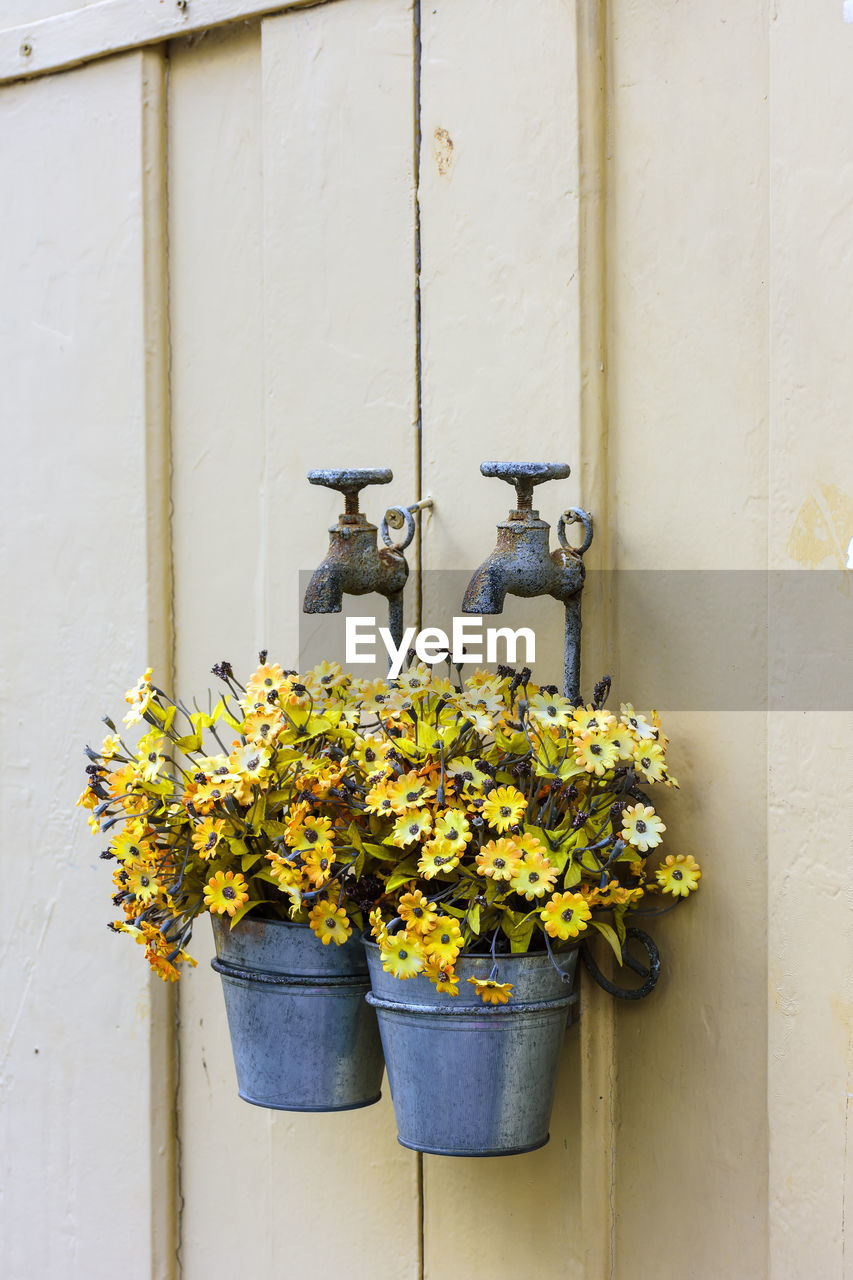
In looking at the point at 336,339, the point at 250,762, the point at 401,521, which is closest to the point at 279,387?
the point at 336,339

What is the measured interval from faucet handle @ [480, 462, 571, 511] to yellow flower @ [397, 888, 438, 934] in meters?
0.41

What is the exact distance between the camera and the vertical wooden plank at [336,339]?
1.57 m

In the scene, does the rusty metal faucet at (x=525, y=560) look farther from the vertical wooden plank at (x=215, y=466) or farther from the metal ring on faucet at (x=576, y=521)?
the vertical wooden plank at (x=215, y=466)

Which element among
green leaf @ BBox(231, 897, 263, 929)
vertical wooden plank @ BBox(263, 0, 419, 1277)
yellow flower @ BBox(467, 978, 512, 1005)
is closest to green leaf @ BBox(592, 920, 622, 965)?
yellow flower @ BBox(467, 978, 512, 1005)

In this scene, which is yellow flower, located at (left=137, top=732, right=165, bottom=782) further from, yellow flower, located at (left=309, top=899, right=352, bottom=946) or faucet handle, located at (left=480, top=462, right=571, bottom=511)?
faucet handle, located at (left=480, top=462, right=571, bottom=511)

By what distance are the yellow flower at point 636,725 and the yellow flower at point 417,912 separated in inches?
10.2

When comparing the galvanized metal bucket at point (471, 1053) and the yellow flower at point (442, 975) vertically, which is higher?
the yellow flower at point (442, 975)

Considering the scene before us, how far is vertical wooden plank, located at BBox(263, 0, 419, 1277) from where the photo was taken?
1.57m

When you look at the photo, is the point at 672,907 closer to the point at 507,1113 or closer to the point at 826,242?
the point at 507,1113

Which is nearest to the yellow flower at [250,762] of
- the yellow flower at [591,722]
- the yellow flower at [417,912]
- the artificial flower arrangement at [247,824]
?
the artificial flower arrangement at [247,824]

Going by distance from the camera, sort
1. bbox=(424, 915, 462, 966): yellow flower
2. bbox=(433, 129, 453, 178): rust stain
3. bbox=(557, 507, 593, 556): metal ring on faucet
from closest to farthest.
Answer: bbox=(424, 915, 462, 966): yellow flower, bbox=(557, 507, 593, 556): metal ring on faucet, bbox=(433, 129, 453, 178): rust stain

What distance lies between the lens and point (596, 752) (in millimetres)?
1271

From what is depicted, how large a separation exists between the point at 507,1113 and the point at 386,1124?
0.38 meters

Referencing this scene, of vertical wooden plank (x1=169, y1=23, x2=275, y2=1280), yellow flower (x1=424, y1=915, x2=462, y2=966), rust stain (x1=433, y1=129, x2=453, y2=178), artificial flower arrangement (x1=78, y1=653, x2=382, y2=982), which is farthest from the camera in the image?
vertical wooden plank (x1=169, y1=23, x2=275, y2=1280)
